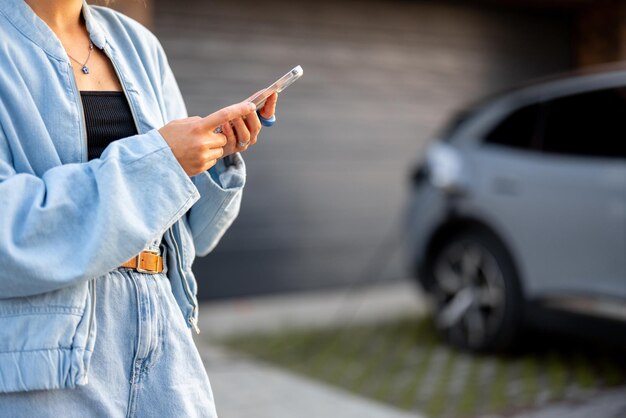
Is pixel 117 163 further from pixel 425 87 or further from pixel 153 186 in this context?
pixel 425 87

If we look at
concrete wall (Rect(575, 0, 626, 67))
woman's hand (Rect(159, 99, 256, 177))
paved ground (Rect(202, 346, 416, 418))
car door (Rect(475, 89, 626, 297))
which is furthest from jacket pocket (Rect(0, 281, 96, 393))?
concrete wall (Rect(575, 0, 626, 67))

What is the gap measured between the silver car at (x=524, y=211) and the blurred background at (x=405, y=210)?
14 millimetres

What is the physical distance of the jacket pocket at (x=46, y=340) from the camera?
54.7 inches

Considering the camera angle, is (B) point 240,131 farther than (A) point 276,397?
No

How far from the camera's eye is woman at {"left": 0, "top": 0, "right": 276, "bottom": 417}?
1387 millimetres

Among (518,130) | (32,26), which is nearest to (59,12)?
(32,26)

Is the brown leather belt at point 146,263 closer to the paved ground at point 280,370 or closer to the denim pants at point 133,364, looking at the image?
the denim pants at point 133,364

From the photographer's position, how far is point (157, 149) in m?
1.46

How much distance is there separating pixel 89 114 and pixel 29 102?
0.43 feet

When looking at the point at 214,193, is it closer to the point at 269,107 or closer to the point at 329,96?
the point at 269,107

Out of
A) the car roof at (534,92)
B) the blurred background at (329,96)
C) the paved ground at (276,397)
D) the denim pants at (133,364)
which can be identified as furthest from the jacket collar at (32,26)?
the blurred background at (329,96)

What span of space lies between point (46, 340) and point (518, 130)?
428 cm

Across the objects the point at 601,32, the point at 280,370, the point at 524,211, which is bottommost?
the point at 280,370

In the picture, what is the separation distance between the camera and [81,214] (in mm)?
1404
